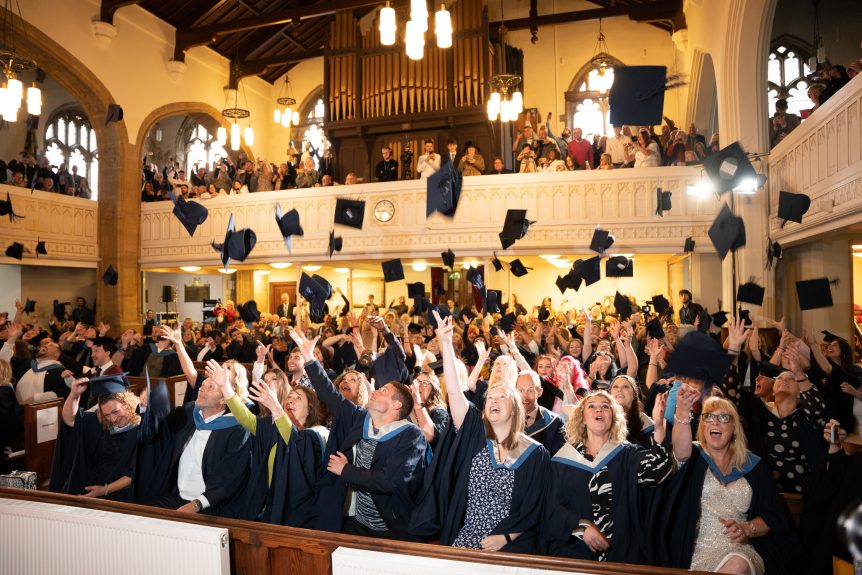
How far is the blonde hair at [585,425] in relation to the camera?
294 centimetres

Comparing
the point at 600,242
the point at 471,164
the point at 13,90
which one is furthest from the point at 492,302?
the point at 13,90

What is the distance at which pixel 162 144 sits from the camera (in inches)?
723

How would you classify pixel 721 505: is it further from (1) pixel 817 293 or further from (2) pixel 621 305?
(2) pixel 621 305

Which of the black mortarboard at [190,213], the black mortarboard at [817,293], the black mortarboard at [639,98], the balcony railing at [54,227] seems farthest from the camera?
the balcony railing at [54,227]

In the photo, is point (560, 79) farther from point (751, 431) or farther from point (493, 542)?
point (493, 542)

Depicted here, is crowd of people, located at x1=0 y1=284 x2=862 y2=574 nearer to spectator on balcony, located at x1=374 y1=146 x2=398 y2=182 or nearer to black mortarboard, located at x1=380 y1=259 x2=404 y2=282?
black mortarboard, located at x1=380 y1=259 x2=404 y2=282

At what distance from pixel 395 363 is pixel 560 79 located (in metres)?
14.2

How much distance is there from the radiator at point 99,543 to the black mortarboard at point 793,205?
6480 millimetres

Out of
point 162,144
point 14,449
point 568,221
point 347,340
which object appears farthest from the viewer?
point 162,144

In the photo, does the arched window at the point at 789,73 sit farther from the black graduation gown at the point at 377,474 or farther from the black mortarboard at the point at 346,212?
the black graduation gown at the point at 377,474

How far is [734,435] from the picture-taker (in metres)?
2.79

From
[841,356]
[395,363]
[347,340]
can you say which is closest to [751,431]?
[841,356]

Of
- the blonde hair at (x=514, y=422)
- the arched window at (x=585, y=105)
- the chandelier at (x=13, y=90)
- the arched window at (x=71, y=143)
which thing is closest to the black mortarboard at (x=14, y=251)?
the chandelier at (x=13, y=90)

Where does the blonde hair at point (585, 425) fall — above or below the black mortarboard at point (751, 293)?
below
